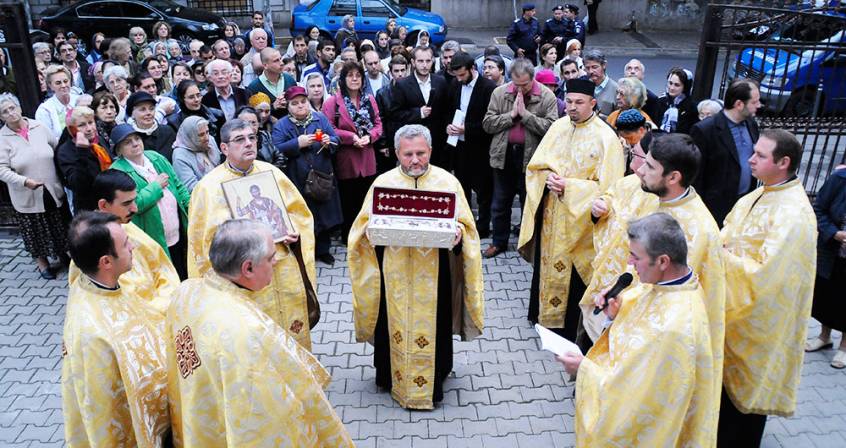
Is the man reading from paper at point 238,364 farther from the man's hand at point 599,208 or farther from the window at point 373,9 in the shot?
the window at point 373,9

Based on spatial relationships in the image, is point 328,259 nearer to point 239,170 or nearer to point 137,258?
point 239,170

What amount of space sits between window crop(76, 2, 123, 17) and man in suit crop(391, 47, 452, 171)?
12632 mm

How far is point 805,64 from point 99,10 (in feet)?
53.1

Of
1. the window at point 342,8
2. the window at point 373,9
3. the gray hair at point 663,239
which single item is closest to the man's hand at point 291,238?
the gray hair at point 663,239

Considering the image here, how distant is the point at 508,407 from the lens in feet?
16.3

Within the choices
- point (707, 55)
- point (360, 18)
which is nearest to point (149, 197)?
point (707, 55)

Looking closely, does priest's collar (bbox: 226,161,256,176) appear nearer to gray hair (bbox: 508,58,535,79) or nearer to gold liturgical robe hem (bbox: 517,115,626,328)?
gold liturgical robe hem (bbox: 517,115,626,328)

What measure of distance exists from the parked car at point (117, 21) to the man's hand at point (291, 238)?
46.5 feet

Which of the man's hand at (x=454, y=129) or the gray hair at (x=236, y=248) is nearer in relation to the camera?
the gray hair at (x=236, y=248)

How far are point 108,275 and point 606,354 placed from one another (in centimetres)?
241

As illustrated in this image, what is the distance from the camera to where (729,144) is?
5910mm

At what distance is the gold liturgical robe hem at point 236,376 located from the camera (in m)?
2.77

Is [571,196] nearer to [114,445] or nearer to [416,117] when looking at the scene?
[416,117]

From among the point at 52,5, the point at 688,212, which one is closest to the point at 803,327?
the point at 688,212
